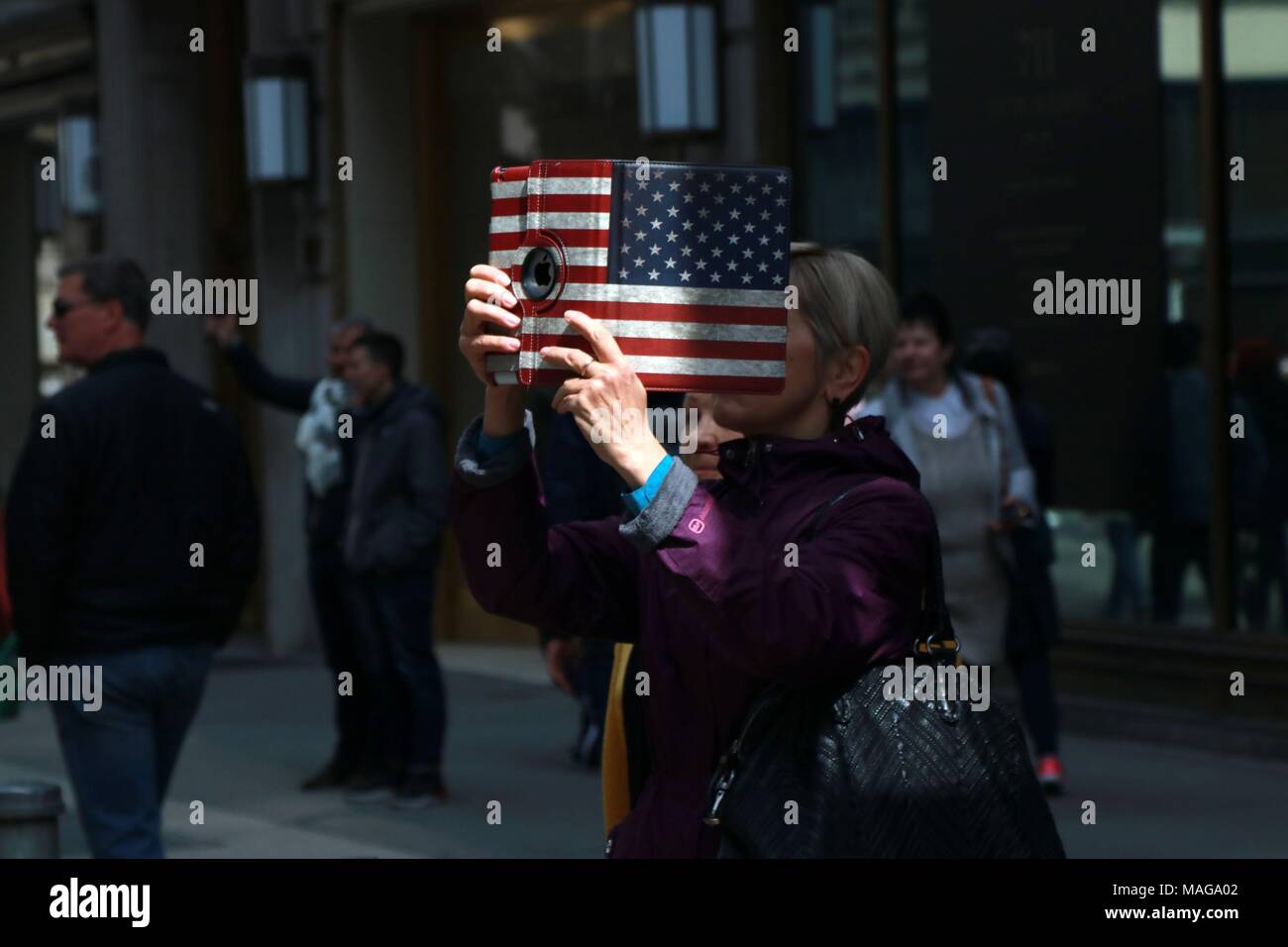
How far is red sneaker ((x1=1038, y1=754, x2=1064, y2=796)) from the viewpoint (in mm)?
8430

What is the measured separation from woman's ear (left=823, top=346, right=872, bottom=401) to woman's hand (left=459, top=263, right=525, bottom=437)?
43 cm

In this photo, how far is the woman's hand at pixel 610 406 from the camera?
2.84 m

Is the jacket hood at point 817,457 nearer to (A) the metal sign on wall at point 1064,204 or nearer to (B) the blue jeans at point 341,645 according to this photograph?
(B) the blue jeans at point 341,645

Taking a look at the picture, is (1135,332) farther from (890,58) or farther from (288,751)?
(288,751)

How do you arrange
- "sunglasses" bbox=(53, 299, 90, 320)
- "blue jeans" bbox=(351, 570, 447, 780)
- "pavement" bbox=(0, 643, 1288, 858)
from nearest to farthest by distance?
"sunglasses" bbox=(53, 299, 90, 320) < "pavement" bbox=(0, 643, 1288, 858) < "blue jeans" bbox=(351, 570, 447, 780)

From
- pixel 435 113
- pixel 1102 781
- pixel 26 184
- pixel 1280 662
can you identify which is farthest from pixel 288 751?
pixel 26 184

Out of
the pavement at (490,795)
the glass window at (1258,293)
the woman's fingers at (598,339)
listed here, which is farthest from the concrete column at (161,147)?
the woman's fingers at (598,339)

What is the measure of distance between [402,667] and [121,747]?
294 centimetres

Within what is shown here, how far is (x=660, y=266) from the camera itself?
9.78ft

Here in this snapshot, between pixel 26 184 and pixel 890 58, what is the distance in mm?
10359

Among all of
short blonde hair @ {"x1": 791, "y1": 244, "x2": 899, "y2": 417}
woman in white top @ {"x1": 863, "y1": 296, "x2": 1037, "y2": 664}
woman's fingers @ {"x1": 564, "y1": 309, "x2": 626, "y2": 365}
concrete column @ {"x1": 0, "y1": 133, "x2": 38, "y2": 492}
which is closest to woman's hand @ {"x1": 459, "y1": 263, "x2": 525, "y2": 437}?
woman's fingers @ {"x1": 564, "y1": 309, "x2": 626, "y2": 365}

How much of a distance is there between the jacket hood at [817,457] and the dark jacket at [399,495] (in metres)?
5.62

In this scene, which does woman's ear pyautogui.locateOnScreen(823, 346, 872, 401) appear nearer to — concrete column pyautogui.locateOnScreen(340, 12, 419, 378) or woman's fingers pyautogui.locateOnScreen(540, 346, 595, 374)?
woman's fingers pyautogui.locateOnScreen(540, 346, 595, 374)

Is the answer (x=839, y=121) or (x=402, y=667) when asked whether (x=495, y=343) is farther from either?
(x=839, y=121)
